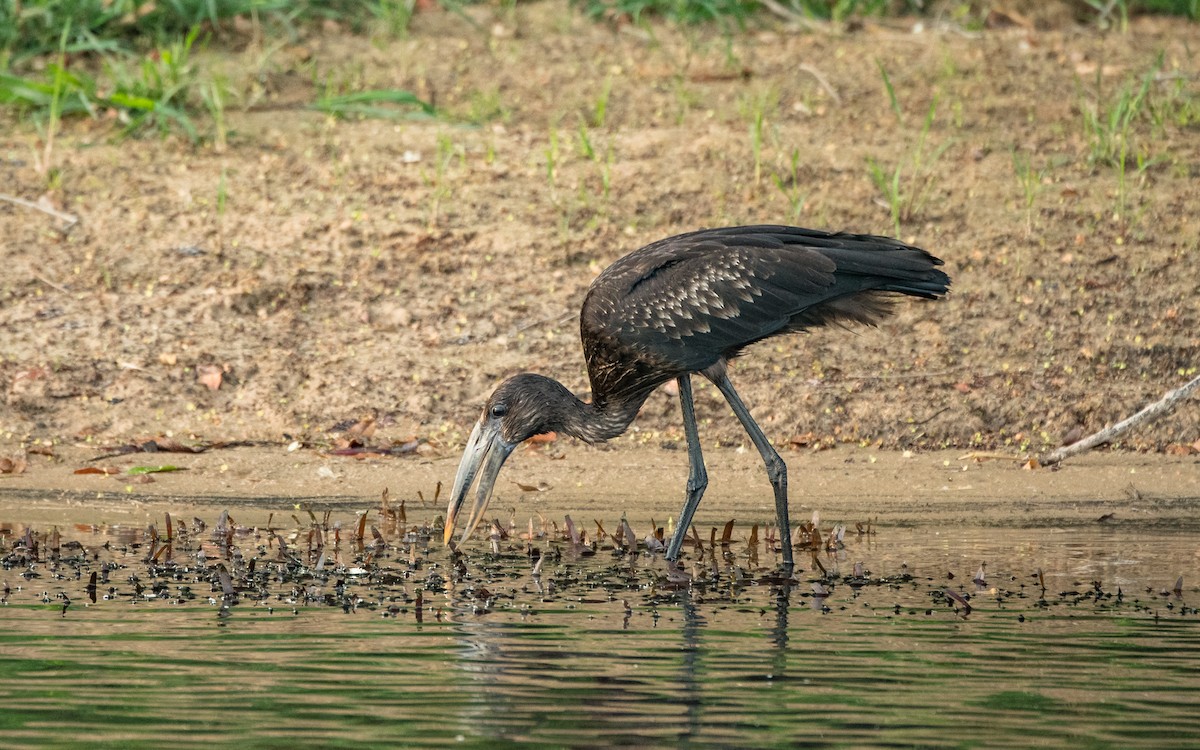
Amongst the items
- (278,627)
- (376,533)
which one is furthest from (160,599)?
(376,533)

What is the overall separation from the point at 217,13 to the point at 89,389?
12.8 ft

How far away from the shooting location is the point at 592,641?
18.7ft

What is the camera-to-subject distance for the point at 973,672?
5250 millimetres

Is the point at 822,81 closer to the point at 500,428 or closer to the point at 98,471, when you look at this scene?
the point at 500,428

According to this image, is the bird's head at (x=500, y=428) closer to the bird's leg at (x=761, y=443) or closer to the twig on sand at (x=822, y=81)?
the bird's leg at (x=761, y=443)

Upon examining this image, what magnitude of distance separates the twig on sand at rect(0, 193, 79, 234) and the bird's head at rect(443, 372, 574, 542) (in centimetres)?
424

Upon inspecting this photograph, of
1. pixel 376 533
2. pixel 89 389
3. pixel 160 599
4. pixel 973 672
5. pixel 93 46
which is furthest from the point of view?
pixel 93 46

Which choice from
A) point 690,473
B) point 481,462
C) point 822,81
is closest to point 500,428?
point 481,462

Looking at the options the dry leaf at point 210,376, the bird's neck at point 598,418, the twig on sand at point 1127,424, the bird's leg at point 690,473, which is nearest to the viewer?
the bird's leg at point 690,473

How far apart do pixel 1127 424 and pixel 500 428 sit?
3110 millimetres

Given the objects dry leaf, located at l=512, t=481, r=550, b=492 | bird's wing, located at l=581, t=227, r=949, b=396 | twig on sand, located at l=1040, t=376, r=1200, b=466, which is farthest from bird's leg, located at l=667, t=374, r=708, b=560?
twig on sand, located at l=1040, t=376, r=1200, b=466

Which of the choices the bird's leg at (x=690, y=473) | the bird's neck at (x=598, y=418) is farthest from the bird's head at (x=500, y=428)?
the bird's leg at (x=690, y=473)

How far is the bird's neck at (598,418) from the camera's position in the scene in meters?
7.87

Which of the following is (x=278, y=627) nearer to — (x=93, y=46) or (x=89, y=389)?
(x=89, y=389)
